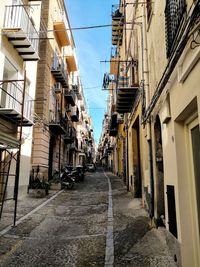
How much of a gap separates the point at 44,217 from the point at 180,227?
475 centimetres

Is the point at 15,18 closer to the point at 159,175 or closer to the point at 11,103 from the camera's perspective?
the point at 11,103

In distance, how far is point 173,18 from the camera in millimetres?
4422

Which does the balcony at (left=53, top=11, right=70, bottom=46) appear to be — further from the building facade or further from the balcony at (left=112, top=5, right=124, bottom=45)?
the building facade

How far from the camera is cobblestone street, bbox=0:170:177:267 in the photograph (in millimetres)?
4363

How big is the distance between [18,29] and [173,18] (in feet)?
21.6

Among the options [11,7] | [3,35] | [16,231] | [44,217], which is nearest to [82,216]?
[44,217]

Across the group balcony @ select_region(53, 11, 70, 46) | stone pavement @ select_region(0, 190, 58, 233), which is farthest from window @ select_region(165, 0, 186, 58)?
balcony @ select_region(53, 11, 70, 46)

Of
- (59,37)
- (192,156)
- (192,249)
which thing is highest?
(59,37)

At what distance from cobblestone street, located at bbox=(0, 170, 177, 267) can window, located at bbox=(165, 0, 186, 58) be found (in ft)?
12.6

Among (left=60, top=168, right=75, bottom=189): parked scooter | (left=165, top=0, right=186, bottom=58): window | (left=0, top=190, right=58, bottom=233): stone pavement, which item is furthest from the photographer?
(left=60, top=168, right=75, bottom=189): parked scooter

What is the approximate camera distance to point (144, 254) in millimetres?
4602

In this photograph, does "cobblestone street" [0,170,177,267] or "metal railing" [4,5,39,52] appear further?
"metal railing" [4,5,39,52]

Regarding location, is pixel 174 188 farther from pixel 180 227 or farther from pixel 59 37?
pixel 59 37

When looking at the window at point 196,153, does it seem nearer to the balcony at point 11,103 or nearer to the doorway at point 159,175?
the doorway at point 159,175
